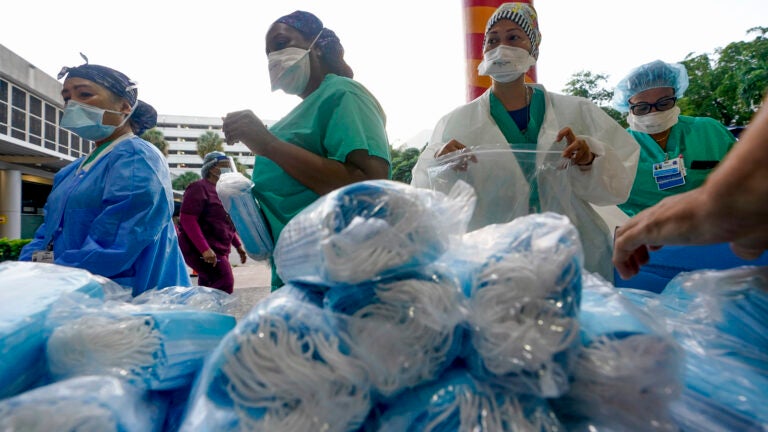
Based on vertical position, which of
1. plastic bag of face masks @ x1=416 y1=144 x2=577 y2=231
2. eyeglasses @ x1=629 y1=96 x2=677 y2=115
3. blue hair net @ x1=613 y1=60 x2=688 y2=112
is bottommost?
plastic bag of face masks @ x1=416 y1=144 x2=577 y2=231

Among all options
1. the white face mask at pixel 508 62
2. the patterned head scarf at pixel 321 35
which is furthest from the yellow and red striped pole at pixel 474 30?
the patterned head scarf at pixel 321 35

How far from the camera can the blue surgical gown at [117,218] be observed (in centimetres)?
160

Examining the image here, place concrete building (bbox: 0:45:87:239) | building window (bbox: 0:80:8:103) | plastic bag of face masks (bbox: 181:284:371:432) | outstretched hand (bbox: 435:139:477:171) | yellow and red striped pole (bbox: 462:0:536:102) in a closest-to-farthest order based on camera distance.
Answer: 1. plastic bag of face masks (bbox: 181:284:371:432)
2. outstretched hand (bbox: 435:139:477:171)
3. yellow and red striped pole (bbox: 462:0:536:102)
4. building window (bbox: 0:80:8:103)
5. concrete building (bbox: 0:45:87:239)

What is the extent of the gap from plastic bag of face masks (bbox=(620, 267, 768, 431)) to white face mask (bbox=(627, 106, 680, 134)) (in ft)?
6.37

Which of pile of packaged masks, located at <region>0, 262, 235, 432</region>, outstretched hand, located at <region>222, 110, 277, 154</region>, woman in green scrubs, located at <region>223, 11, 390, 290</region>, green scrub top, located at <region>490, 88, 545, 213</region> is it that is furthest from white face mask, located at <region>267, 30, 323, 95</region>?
pile of packaged masks, located at <region>0, 262, 235, 432</region>

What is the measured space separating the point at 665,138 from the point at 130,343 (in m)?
→ 2.74

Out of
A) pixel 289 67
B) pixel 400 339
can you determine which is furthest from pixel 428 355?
pixel 289 67

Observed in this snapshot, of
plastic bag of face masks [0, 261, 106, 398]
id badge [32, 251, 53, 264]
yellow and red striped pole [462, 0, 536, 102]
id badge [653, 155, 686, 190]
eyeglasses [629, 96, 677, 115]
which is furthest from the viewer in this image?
yellow and red striped pole [462, 0, 536, 102]

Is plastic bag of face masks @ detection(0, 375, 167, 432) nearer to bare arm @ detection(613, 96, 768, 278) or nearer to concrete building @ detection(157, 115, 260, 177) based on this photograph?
bare arm @ detection(613, 96, 768, 278)

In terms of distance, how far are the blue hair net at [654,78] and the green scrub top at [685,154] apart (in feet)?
0.73

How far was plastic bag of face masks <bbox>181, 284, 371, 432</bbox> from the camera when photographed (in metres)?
0.51

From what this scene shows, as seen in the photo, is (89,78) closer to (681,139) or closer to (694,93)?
(681,139)

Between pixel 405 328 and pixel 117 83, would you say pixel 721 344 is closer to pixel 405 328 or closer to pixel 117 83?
pixel 405 328

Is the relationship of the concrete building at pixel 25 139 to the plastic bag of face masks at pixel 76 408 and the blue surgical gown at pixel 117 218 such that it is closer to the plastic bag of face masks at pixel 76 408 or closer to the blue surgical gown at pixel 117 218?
the blue surgical gown at pixel 117 218
